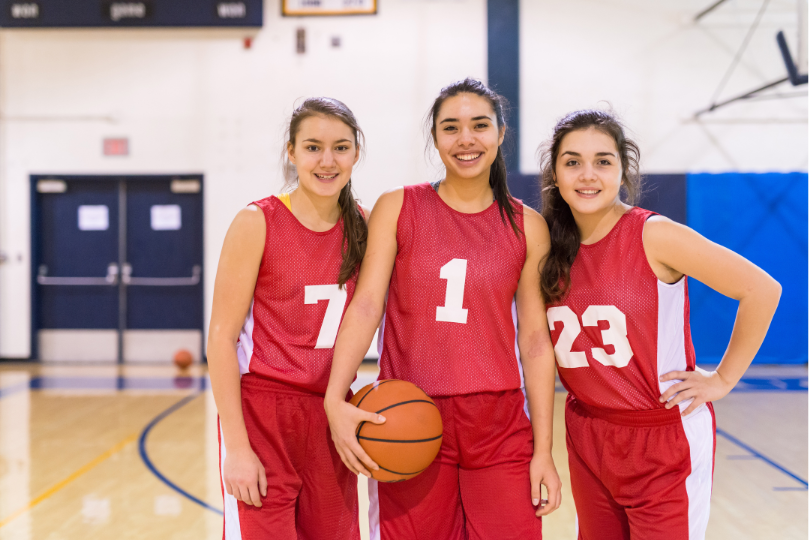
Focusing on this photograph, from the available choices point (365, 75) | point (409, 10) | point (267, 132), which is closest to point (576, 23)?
point (409, 10)

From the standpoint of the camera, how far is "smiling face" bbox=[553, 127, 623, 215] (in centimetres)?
161

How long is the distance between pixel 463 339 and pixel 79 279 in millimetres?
7071

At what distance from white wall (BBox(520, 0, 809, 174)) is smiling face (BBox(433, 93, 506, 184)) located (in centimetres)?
561

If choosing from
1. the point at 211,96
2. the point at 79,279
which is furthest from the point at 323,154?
the point at 79,279

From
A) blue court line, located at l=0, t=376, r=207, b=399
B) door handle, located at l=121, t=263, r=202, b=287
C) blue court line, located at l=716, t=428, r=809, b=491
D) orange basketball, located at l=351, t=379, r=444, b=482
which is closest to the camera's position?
orange basketball, located at l=351, t=379, r=444, b=482

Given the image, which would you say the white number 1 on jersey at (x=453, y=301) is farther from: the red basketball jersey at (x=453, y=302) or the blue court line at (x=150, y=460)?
the blue court line at (x=150, y=460)

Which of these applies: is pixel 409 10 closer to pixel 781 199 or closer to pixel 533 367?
pixel 781 199

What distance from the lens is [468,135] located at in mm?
1585

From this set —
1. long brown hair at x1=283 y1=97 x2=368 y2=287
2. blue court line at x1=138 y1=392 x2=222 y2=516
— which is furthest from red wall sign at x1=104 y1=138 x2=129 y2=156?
long brown hair at x1=283 y1=97 x2=368 y2=287

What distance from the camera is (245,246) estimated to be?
5.23ft

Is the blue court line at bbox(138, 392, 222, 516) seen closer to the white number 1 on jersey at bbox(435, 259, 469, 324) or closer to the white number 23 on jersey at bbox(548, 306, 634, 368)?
the white number 1 on jersey at bbox(435, 259, 469, 324)

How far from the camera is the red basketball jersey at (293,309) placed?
1.62 meters

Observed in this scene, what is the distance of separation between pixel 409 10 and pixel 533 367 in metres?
6.18

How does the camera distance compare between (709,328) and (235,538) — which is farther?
(709,328)
